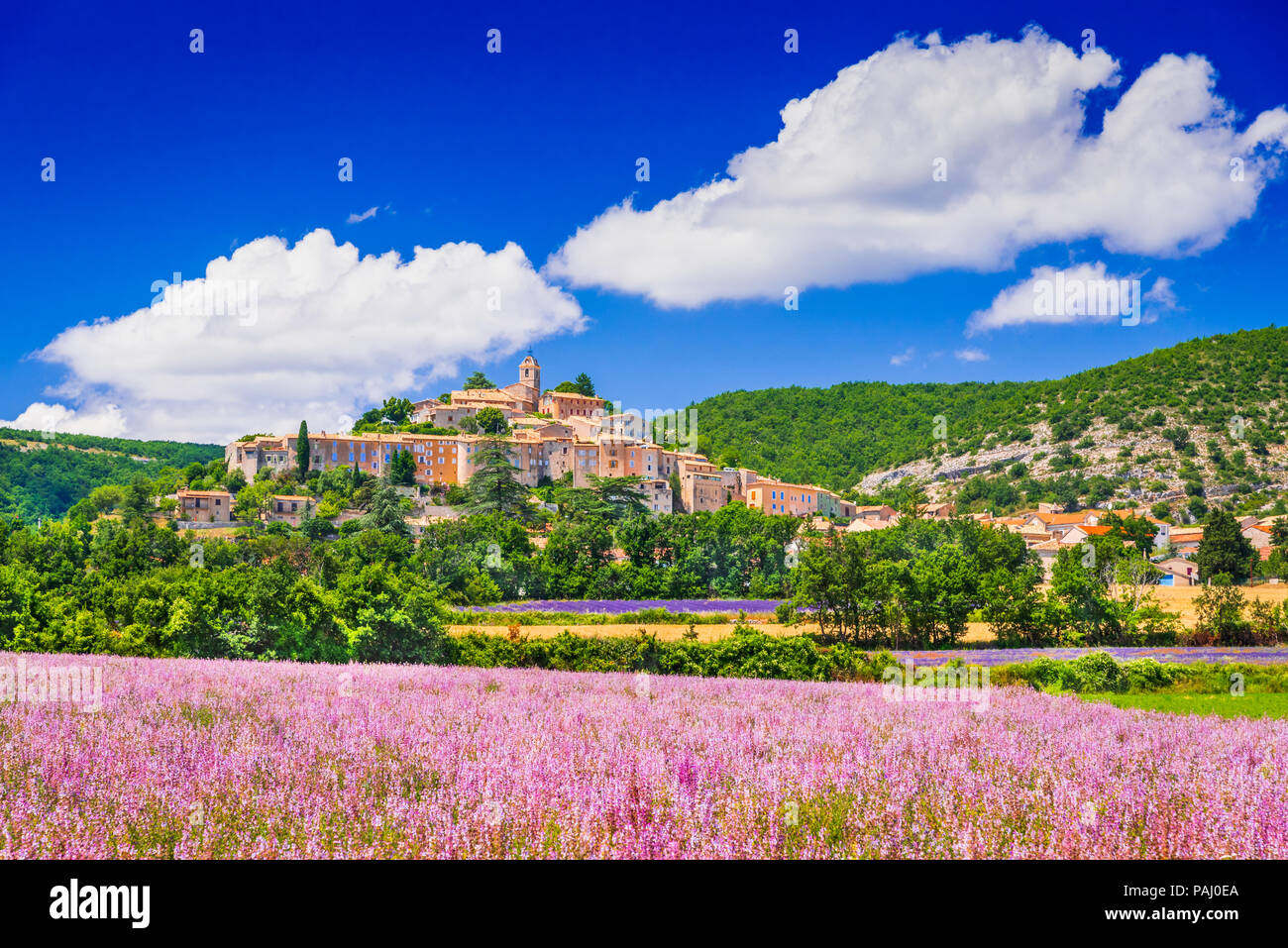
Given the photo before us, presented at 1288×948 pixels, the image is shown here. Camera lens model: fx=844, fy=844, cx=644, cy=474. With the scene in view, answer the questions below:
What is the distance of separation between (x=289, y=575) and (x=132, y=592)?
5.17 metres

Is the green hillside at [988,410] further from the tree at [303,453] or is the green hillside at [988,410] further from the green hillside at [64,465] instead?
the green hillside at [64,465]

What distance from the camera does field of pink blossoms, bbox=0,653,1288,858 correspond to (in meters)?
3.38

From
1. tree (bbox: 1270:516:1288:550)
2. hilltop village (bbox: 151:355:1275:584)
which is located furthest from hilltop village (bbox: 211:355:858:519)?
tree (bbox: 1270:516:1288:550)

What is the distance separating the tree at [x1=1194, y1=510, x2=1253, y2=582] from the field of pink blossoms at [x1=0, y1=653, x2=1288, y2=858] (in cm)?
8181

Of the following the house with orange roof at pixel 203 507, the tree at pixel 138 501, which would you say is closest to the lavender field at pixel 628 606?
the house with orange roof at pixel 203 507

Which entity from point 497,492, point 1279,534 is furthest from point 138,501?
point 1279,534

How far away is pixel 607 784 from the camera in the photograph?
393cm

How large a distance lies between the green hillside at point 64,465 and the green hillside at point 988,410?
9892 centimetres

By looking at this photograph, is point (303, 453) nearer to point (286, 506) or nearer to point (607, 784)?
point (286, 506)

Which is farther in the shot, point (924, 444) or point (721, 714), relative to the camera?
point (924, 444)

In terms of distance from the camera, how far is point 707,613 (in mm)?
45688

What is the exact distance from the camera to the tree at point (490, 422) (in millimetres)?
119812
